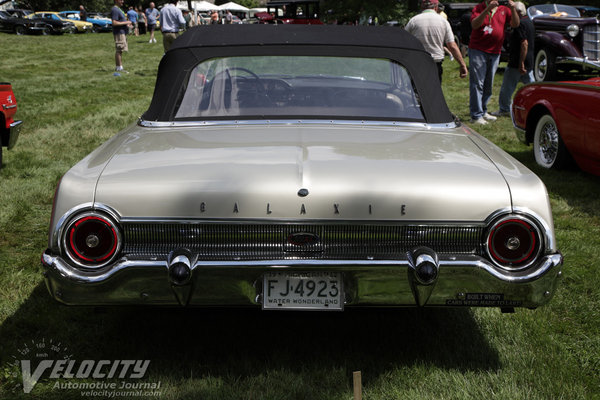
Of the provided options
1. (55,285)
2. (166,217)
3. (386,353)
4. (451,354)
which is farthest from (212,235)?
(451,354)

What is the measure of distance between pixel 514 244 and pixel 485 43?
7170mm

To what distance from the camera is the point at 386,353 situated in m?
3.18

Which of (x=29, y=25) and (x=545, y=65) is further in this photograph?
(x=29, y=25)

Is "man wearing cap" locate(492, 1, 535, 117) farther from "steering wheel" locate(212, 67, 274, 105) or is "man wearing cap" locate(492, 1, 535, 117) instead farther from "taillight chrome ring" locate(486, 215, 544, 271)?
"taillight chrome ring" locate(486, 215, 544, 271)

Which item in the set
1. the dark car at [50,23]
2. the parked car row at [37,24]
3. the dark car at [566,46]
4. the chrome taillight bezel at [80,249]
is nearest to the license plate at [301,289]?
the chrome taillight bezel at [80,249]

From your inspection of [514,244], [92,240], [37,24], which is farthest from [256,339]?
[37,24]

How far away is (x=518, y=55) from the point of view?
9727mm

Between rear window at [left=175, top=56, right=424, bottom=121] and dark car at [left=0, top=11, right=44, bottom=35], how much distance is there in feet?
115

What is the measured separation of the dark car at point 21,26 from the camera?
A: 116 ft

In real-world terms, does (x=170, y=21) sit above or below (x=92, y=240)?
below

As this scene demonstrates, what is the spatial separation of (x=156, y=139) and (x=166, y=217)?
81 centimetres

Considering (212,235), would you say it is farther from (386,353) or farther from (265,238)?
(386,353)

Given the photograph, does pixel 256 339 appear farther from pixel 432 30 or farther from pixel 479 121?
pixel 479 121

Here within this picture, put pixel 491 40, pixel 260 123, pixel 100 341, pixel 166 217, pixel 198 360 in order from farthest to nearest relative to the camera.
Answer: pixel 491 40 → pixel 260 123 → pixel 100 341 → pixel 198 360 → pixel 166 217
